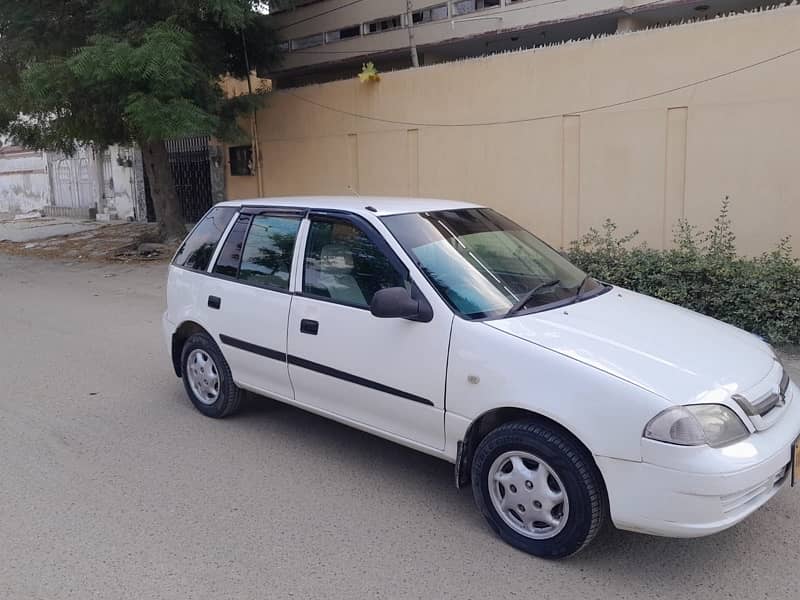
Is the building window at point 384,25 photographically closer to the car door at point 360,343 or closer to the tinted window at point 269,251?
the tinted window at point 269,251

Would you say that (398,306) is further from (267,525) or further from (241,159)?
(241,159)

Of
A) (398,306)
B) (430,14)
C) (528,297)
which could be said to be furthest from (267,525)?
(430,14)

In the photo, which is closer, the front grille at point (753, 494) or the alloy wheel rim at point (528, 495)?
the front grille at point (753, 494)

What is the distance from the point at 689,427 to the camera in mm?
3021

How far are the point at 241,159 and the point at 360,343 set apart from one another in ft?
46.1

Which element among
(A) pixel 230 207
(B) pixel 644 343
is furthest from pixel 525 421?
(A) pixel 230 207

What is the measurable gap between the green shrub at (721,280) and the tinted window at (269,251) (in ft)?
14.8

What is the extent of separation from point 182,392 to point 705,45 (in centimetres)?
757

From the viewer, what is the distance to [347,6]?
52.0 feet

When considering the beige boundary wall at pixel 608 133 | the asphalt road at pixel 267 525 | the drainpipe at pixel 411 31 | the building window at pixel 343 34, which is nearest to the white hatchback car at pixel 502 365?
the asphalt road at pixel 267 525

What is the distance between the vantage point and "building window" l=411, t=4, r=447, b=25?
47.5 feet

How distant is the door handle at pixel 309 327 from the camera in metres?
4.35

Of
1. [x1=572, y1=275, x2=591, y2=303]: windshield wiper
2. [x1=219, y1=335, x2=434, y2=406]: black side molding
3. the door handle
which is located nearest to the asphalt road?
[x1=219, y1=335, x2=434, y2=406]: black side molding

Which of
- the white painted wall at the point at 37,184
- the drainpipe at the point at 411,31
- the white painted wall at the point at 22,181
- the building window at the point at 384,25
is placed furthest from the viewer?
the white painted wall at the point at 22,181
